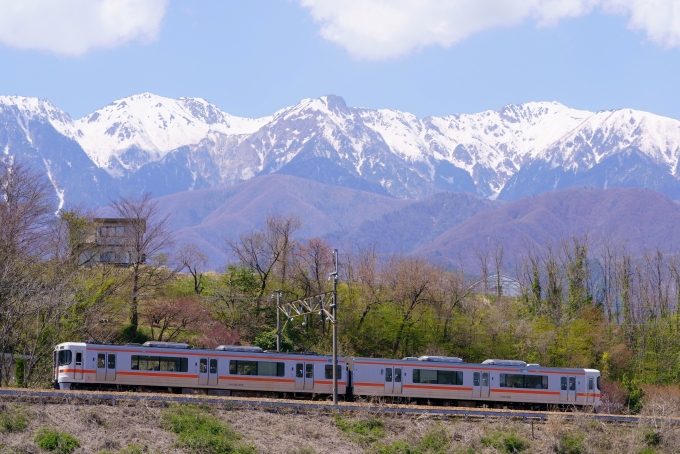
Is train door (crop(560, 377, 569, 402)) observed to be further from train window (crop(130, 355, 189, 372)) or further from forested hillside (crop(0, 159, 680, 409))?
train window (crop(130, 355, 189, 372))

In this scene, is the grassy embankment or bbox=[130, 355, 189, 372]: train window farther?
bbox=[130, 355, 189, 372]: train window

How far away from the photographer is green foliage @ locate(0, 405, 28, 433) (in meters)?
37.8

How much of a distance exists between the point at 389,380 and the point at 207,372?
10.0 metres

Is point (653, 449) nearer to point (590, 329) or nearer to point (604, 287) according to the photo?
point (590, 329)

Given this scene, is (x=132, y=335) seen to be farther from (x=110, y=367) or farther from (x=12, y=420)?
(x=12, y=420)

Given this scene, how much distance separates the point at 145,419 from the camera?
135 ft

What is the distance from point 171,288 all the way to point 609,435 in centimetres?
4352

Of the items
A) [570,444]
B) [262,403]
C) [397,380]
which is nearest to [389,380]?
[397,380]

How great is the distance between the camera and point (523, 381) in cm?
5619

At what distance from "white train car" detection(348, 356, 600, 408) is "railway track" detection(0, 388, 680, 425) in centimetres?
563

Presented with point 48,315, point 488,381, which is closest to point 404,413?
point 488,381

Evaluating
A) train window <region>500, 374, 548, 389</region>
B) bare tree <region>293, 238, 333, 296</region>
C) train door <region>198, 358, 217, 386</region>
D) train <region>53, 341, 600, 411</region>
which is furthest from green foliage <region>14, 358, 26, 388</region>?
bare tree <region>293, 238, 333, 296</region>

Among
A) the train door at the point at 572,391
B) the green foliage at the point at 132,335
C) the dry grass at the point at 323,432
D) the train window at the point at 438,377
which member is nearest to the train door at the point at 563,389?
the train door at the point at 572,391

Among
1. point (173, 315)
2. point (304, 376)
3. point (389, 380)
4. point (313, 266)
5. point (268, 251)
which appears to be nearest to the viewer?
point (304, 376)
